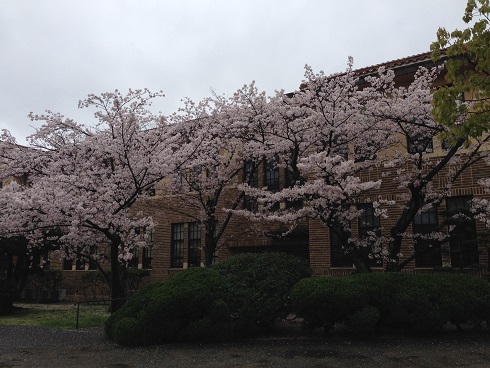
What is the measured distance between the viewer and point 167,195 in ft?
59.8

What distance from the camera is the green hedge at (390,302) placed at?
28.6 feet

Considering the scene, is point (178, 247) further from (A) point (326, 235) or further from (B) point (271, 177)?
(A) point (326, 235)

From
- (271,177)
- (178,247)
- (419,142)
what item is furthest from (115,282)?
(419,142)

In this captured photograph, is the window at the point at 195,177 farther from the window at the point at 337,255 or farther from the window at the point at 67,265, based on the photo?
the window at the point at 67,265

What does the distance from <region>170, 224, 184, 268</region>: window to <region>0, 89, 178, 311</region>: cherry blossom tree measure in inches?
Result: 238

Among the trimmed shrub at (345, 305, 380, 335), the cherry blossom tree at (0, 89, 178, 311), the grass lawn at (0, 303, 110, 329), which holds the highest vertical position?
the cherry blossom tree at (0, 89, 178, 311)

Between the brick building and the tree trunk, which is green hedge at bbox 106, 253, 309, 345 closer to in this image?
the tree trunk

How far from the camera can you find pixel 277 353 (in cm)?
831

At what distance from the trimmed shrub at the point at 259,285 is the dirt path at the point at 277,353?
0.58 meters

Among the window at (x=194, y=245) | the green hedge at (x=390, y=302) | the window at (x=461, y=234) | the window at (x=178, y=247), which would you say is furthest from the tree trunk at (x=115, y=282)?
the window at (x=461, y=234)

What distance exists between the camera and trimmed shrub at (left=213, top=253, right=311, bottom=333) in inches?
376

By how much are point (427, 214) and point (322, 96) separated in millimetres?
5951

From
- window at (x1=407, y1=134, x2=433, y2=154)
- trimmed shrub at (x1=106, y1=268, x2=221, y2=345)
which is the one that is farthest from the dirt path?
window at (x1=407, y1=134, x2=433, y2=154)

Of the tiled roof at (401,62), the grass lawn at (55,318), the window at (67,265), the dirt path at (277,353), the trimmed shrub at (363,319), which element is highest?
the tiled roof at (401,62)
